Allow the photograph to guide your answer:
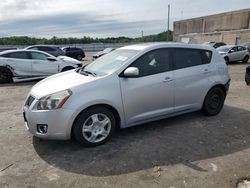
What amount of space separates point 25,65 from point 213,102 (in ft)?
27.2

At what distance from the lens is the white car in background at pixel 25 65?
1136 cm

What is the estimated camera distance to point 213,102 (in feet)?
19.4

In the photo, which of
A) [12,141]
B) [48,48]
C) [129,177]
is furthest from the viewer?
[48,48]

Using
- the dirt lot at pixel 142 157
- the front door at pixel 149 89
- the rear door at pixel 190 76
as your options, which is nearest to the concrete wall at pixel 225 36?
the rear door at pixel 190 76

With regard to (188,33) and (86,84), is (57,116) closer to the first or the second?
(86,84)

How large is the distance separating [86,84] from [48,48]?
17.3 m

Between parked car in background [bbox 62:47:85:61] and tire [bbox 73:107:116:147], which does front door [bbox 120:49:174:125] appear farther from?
parked car in background [bbox 62:47:85:61]

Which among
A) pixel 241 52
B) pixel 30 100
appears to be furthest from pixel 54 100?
pixel 241 52

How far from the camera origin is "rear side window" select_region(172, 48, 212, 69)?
17.2 ft

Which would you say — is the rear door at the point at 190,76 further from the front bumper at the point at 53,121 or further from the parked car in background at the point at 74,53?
the parked car in background at the point at 74,53

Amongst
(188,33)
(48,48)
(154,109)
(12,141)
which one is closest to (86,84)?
(154,109)

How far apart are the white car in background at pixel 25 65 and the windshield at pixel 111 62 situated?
6.80 m

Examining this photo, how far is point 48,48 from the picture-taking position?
20.5 metres

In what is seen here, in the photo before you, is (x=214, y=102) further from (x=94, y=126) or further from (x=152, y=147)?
(x=94, y=126)
